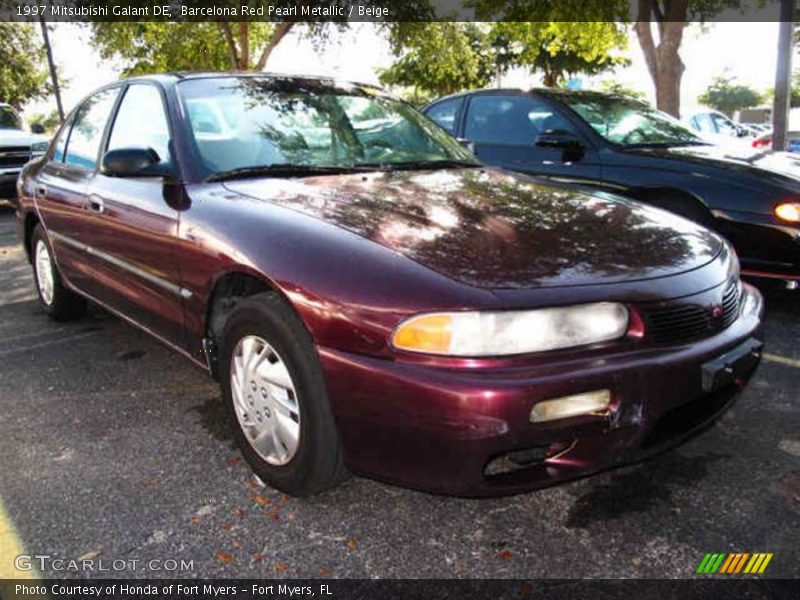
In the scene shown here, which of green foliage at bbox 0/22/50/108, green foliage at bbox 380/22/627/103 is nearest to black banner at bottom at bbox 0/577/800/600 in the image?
green foliage at bbox 380/22/627/103

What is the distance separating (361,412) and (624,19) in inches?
468

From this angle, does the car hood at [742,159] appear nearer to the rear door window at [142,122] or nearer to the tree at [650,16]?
the rear door window at [142,122]

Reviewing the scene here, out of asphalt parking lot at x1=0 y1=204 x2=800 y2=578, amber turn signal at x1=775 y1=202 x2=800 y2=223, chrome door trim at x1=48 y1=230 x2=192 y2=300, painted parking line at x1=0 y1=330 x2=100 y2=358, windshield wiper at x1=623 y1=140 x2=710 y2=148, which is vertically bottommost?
painted parking line at x1=0 y1=330 x2=100 y2=358

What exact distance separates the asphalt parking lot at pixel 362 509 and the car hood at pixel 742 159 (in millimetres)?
1755

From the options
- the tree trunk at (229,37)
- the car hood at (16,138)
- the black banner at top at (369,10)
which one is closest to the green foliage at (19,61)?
the black banner at top at (369,10)

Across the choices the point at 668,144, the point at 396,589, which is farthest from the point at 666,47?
the point at 396,589

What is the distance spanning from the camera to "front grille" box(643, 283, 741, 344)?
2.21 metres

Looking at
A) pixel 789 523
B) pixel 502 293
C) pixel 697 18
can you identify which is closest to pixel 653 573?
pixel 789 523

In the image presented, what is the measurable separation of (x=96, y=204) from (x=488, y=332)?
249 centimetres

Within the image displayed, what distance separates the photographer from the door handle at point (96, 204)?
363 centimetres

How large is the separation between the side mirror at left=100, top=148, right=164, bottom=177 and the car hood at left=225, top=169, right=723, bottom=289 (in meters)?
0.41

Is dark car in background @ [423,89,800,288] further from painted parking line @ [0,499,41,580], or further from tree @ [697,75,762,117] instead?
tree @ [697,75,762,117]

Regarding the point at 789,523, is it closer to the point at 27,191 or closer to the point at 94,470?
the point at 94,470

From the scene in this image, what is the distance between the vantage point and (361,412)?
2.14 metres
